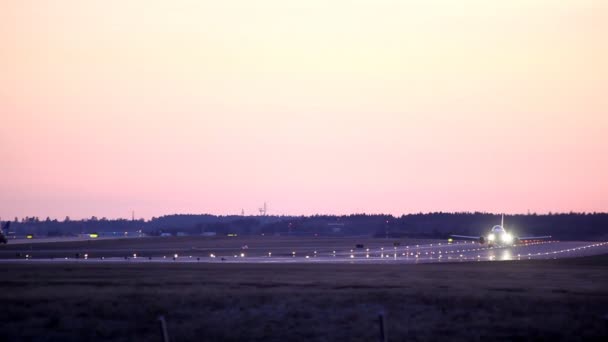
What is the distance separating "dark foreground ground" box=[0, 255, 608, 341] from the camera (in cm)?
2611

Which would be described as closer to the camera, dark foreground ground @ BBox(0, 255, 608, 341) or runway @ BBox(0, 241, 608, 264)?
dark foreground ground @ BBox(0, 255, 608, 341)

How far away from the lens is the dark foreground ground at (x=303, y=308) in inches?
1028

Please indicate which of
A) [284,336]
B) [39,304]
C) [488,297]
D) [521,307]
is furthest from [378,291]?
[39,304]

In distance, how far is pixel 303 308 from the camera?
31.3 m


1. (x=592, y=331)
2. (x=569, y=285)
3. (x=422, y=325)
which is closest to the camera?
(x=592, y=331)

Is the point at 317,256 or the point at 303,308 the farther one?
the point at 317,256

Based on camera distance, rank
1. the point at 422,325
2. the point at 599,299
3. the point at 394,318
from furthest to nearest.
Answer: the point at 599,299 < the point at 394,318 < the point at 422,325

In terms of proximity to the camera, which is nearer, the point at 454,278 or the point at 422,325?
the point at 422,325

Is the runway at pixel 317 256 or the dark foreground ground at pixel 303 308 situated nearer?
the dark foreground ground at pixel 303 308

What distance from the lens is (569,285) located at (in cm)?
4228

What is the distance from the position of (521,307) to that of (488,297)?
10.7ft

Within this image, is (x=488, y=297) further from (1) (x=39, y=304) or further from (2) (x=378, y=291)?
(1) (x=39, y=304)

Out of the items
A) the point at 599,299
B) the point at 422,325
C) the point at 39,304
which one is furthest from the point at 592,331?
the point at 39,304

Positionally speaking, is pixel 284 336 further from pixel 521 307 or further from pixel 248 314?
pixel 521 307
